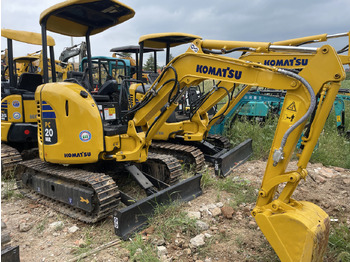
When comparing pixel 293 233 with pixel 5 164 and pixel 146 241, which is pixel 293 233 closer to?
pixel 146 241

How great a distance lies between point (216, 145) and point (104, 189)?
165 inches

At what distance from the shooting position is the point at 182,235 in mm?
3410

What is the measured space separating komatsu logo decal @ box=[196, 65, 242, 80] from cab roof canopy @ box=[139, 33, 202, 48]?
3045 millimetres

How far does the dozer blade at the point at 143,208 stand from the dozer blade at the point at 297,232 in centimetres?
160

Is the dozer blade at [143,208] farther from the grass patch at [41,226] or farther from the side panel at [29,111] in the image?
the side panel at [29,111]

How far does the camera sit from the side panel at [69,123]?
155 inches

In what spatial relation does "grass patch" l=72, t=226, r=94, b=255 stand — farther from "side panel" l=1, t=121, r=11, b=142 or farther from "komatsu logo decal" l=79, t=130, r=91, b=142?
"side panel" l=1, t=121, r=11, b=142

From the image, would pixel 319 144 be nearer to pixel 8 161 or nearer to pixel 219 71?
pixel 219 71

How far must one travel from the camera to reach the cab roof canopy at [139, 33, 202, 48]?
621 centimetres

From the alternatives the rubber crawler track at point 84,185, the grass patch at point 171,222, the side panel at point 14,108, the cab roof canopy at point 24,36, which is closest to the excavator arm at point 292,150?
the grass patch at point 171,222

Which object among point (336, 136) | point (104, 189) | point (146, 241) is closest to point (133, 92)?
point (104, 189)

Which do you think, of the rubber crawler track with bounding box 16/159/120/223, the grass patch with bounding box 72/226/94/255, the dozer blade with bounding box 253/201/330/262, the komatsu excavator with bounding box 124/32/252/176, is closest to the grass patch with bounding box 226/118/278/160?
the komatsu excavator with bounding box 124/32/252/176

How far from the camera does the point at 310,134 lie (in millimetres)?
2645

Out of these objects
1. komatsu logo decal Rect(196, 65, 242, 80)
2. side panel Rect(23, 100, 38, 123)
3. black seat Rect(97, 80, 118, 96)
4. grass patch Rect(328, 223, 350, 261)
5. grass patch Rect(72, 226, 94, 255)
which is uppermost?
komatsu logo decal Rect(196, 65, 242, 80)
